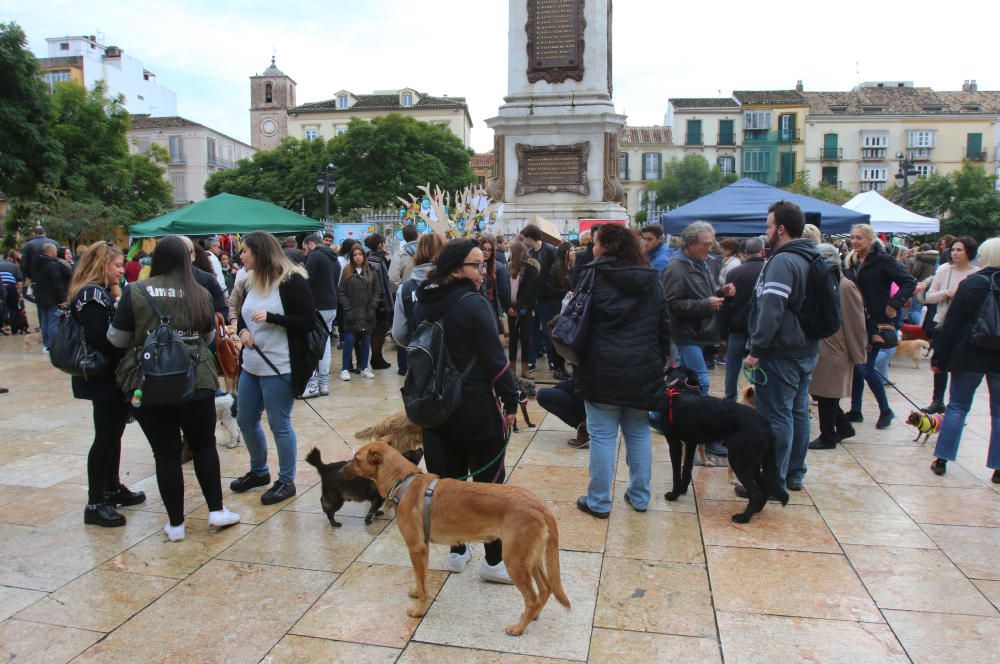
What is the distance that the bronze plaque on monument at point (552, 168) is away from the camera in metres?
14.5

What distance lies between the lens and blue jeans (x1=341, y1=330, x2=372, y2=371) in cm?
912

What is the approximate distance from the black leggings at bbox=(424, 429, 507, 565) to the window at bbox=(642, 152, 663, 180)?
197 ft

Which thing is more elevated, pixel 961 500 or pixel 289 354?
pixel 289 354

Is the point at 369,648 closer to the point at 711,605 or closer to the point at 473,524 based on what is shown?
the point at 473,524

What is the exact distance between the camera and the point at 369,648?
307 cm

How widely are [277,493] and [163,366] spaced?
1356 millimetres

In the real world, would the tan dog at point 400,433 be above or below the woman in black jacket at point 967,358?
below

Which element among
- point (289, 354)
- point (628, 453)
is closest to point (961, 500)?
point (628, 453)

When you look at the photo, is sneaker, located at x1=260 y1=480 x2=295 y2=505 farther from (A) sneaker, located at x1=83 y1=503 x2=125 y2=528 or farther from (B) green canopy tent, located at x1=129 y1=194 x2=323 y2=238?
(B) green canopy tent, located at x1=129 y1=194 x2=323 y2=238

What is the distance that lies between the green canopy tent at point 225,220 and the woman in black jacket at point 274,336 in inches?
178

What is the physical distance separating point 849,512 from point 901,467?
1.29 m

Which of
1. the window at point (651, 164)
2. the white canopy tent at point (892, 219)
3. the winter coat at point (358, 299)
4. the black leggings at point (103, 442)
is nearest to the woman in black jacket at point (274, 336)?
the black leggings at point (103, 442)

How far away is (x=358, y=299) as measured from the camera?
8.71 m

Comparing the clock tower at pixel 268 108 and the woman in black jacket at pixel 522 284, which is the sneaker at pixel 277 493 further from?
the clock tower at pixel 268 108
